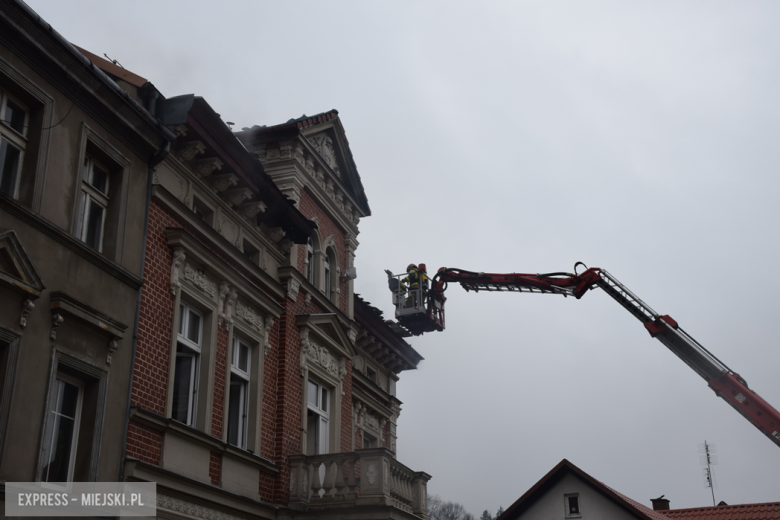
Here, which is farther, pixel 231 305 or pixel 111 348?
pixel 231 305

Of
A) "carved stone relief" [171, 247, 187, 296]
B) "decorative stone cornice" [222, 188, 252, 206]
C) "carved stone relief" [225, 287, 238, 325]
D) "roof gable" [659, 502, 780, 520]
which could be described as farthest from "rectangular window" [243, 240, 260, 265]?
"roof gable" [659, 502, 780, 520]

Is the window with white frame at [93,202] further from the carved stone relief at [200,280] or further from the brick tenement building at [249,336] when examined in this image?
the carved stone relief at [200,280]

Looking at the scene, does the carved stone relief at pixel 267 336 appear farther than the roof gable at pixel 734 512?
No

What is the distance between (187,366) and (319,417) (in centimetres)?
497

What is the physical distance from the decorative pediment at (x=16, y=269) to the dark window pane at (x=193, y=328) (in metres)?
4.34

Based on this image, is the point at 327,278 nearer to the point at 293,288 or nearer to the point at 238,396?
the point at 293,288

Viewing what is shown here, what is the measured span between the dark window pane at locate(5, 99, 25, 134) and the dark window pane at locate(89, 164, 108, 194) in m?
1.46

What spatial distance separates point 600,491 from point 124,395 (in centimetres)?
1931

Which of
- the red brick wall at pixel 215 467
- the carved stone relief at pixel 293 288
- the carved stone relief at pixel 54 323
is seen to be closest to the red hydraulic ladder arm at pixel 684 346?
the carved stone relief at pixel 293 288

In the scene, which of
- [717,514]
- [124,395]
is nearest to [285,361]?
[124,395]

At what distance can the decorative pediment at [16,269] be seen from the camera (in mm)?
9219

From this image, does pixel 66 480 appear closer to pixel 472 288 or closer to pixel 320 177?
pixel 320 177

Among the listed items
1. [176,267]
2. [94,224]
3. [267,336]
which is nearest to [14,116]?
[94,224]

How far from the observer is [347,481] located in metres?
15.3
